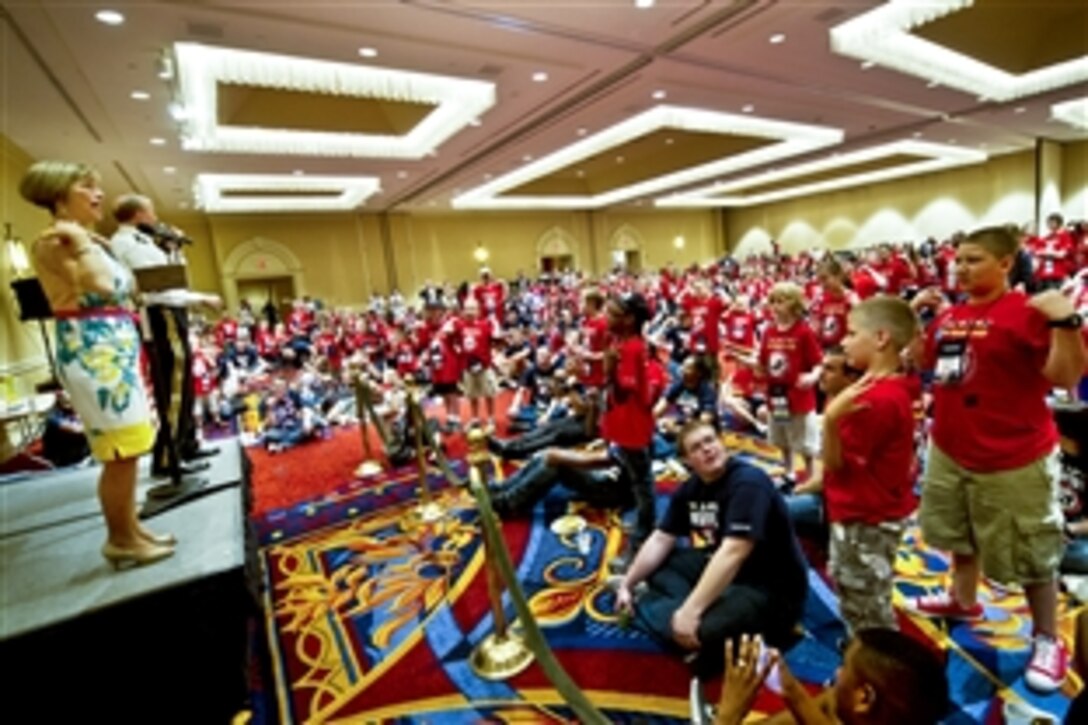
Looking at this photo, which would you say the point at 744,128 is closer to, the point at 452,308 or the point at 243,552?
the point at 452,308

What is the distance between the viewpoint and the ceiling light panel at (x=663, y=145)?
10242mm

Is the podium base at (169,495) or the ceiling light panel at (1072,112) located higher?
the ceiling light panel at (1072,112)

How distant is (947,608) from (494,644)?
2.07m

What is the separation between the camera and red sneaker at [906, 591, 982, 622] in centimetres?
241

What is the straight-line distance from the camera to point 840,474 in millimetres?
2010

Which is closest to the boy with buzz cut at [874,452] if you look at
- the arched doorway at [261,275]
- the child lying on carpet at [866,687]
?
the child lying on carpet at [866,687]

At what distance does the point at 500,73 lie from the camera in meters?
6.90

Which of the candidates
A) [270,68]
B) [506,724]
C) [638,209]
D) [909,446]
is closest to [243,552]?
[506,724]

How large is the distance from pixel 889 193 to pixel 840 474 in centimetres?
2482

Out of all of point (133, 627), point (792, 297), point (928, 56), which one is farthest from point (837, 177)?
point (133, 627)

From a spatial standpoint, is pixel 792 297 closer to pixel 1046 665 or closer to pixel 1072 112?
pixel 1046 665

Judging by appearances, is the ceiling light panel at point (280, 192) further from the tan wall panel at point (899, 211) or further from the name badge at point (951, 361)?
the tan wall panel at point (899, 211)

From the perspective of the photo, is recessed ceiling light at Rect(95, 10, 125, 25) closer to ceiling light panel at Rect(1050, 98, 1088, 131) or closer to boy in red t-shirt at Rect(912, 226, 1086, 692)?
boy in red t-shirt at Rect(912, 226, 1086, 692)

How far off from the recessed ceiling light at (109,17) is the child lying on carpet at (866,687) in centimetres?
659
